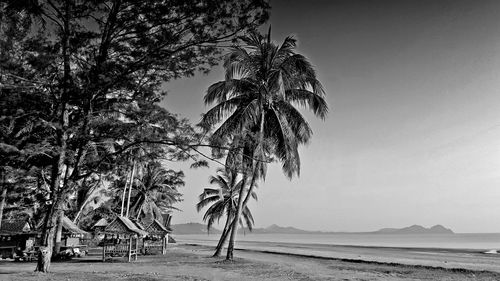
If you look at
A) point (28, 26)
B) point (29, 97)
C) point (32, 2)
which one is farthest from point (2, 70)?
point (32, 2)

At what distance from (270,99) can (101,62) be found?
11.4m

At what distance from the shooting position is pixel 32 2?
376 inches

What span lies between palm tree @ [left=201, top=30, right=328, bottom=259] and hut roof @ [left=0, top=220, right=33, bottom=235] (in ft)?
52.3

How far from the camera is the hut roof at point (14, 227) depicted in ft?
84.8

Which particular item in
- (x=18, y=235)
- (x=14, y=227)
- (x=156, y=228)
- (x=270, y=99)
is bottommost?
(x=18, y=235)

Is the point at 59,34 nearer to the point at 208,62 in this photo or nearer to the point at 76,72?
the point at 76,72

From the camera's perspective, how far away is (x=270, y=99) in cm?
2116

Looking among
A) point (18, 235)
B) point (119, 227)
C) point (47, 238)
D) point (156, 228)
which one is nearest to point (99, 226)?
point (119, 227)

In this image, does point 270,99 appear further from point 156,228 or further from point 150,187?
point 150,187

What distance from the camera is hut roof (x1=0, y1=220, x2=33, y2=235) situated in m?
25.9

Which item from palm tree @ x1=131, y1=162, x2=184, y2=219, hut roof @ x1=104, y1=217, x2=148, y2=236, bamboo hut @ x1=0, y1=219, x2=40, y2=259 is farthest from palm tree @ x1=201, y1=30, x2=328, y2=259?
palm tree @ x1=131, y1=162, x2=184, y2=219

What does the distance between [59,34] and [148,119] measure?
11.9ft

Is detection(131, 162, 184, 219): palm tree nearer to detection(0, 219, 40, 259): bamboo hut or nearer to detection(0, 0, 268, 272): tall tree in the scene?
detection(0, 219, 40, 259): bamboo hut

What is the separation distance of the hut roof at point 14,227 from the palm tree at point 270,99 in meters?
15.9
